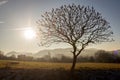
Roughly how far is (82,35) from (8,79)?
578 inches

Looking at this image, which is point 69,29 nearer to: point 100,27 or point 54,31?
point 54,31

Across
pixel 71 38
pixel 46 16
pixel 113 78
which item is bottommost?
pixel 113 78

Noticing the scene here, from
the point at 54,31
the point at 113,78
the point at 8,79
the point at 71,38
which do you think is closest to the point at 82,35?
the point at 71,38

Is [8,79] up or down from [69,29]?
down

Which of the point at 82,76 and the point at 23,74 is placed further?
the point at 23,74

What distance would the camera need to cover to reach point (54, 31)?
1497 inches

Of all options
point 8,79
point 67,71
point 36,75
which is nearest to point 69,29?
point 67,71

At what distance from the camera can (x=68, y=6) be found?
122 ft

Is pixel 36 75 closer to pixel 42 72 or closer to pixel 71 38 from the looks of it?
pixel 42 72

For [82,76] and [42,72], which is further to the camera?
[42,72]

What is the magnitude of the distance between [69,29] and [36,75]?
9.64 m

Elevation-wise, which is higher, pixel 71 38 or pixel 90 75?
pixel 71 38

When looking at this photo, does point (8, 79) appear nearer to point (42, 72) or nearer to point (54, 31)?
point (42, 72)

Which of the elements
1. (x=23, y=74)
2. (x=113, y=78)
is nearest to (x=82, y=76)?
(x=113, y=78)
